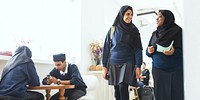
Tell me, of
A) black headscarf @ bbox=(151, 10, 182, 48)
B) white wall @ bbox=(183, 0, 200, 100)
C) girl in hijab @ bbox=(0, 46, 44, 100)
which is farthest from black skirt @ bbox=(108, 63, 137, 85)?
white wall @ bbox=(183, 0, 200, 100)

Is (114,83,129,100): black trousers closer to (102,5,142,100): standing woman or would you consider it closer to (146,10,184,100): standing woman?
(102,5,142,100): standing woman

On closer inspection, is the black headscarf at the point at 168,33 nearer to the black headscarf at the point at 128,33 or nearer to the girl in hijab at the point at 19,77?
the black headscarf at the point at 128,33

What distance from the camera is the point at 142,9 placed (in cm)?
696

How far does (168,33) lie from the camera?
2023mm

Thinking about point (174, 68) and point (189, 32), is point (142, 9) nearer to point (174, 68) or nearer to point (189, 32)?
point (174, 68)

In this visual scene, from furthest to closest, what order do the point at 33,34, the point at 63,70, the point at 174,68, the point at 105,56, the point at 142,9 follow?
the point at 142,9 < the point at 33,34 < the point at 63,70 < the point at 105,56 < the point at 174,68

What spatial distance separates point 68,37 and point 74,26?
10.8 inches

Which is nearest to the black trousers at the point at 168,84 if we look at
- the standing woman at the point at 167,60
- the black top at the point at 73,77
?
Result: the standing woman at the point at 167,60

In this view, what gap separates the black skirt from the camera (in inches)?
87.1

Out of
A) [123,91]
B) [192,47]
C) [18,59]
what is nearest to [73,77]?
[18,59]

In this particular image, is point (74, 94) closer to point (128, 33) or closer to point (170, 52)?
point (128, 33)

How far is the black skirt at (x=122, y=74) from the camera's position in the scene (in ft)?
7.26

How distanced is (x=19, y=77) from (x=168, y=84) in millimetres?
1480

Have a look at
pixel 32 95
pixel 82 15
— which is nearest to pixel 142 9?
pixel 82 15
